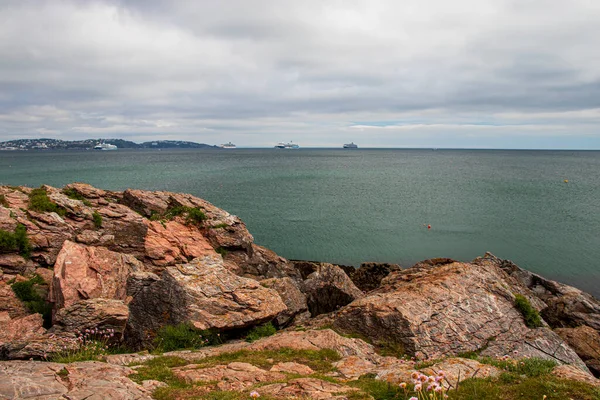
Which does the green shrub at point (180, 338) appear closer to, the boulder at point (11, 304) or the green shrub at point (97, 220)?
the boulder at point (11, 304)

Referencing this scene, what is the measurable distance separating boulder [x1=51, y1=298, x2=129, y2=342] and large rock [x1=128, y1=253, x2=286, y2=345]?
5.00ft

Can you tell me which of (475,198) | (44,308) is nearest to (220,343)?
(44,308)

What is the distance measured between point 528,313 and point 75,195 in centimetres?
3002

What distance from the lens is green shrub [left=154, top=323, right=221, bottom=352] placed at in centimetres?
1518

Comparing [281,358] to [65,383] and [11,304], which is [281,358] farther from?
[11,304]

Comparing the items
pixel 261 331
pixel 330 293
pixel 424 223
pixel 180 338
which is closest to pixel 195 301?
pixel 180 338

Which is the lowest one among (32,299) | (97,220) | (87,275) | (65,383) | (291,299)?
(291,299)

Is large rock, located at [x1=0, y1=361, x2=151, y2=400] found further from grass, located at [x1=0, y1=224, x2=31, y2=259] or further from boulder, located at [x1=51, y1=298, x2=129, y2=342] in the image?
grass, located at [x1=0, y1=224, x2=31, y2=259]

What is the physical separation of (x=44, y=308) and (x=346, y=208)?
52.8 meters

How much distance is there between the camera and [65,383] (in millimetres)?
8750

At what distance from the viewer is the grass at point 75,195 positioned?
2759 cm

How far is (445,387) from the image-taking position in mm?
8977

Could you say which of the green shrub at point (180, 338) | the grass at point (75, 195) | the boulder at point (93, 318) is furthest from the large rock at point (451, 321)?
the grass at point (75, 195)

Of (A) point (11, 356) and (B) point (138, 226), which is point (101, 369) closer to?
(A) point (11, 356)
